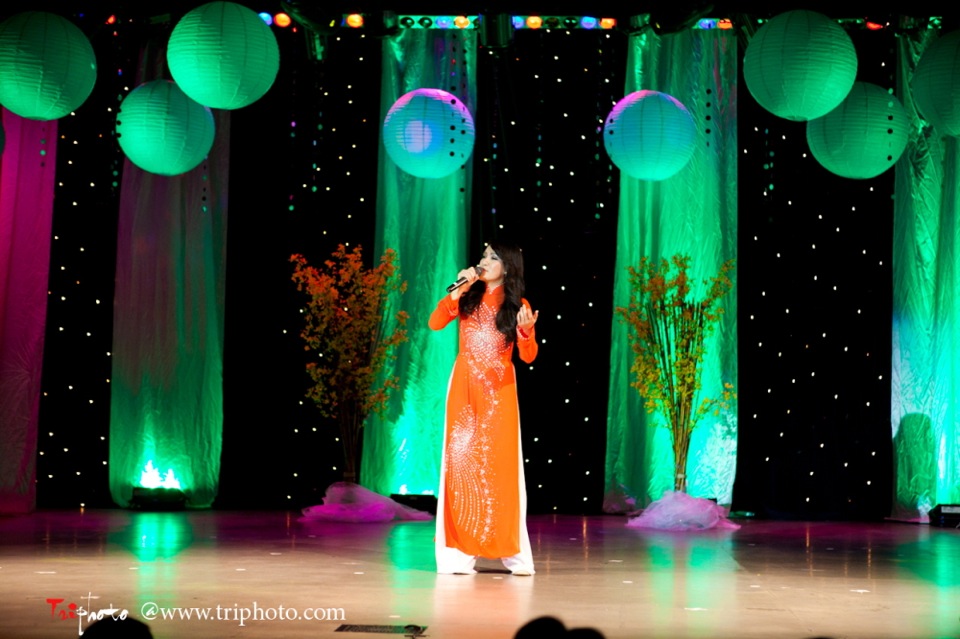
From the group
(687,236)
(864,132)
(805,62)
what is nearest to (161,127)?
(805,62)

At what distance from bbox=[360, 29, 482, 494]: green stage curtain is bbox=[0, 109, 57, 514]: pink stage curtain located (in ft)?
7.99

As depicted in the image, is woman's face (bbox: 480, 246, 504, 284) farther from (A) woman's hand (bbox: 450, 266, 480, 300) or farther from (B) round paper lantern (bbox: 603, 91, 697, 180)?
(B) round paper lantern (bbox: 603, 91, 697, 180)

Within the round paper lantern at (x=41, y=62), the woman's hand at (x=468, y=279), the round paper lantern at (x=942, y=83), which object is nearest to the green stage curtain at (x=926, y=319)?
the round paper lantern at (x=942, y=83)

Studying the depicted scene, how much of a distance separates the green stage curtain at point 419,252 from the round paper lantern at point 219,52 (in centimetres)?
304

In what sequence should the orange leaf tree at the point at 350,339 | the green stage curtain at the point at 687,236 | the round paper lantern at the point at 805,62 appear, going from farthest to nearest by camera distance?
the green stage curtain at the point at 687,236 < the orange leaf tree at the point at 350,339 < the round paper lantern at the point at 805,62

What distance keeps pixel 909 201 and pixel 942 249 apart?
43 centimetres

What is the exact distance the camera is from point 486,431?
560 centimetres

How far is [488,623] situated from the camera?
4148 millimetres

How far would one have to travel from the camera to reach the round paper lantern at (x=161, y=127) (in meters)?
6.89

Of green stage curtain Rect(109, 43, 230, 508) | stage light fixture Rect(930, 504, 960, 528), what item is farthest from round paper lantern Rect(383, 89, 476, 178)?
stage light fixture Rect(930, 504, 960, 528)

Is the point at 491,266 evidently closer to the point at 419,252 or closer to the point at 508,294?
the point at 508,294

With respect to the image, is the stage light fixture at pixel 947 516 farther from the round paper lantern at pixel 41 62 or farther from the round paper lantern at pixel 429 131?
the round paper lantern at pixel 41 62

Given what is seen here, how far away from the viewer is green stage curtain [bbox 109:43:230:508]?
365 inches

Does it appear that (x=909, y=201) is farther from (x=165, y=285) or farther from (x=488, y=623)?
(x=488, y=623)
